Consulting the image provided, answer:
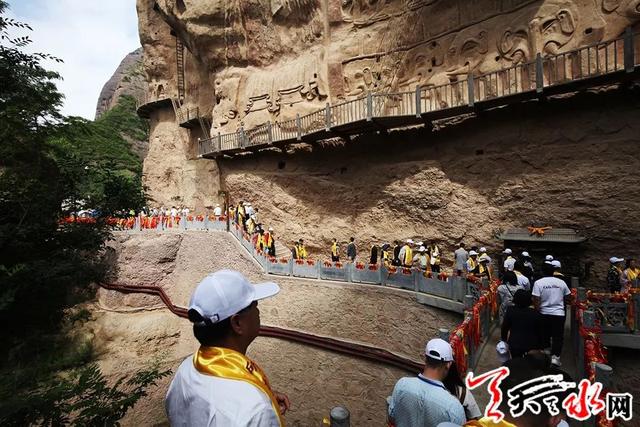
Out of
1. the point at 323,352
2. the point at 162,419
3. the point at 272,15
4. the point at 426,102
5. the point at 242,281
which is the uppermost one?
the point at 272,15

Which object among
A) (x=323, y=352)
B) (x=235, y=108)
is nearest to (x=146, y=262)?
(x=235, y=108)

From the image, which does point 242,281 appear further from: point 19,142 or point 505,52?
point 505,52

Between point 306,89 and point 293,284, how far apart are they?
951 centimetres

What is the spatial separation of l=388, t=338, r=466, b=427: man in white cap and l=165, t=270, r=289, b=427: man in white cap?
4.58 feet

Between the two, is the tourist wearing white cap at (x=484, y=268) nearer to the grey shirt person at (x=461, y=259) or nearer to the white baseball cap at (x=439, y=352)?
the grey shirt person at (x=461, y=259)

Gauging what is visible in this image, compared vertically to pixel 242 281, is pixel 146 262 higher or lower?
lower

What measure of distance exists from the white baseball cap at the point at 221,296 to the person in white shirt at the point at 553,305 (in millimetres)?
5381

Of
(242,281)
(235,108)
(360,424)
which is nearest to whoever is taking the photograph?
(242,281)

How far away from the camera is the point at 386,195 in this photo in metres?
14.3

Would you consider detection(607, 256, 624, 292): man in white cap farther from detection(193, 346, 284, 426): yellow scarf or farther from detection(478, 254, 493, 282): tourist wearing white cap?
detection(193, 346, 284, 426): yellow scarf

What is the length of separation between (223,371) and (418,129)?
13.2 m

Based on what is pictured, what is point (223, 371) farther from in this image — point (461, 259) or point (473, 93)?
point (473, 93)

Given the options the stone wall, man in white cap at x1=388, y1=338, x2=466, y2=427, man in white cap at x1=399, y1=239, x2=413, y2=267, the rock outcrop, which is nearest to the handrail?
the rock outcrop

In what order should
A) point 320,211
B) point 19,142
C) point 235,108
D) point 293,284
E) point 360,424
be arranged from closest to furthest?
point 19,142 < point 360,424 < point 293,284 < point 320,211 < point 235,108
